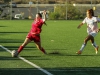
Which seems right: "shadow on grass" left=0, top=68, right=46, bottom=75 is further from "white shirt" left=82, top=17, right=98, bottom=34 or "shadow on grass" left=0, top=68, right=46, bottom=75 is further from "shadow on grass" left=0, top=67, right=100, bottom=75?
"white shirt" left=82, top=17, right=98, bottom=34

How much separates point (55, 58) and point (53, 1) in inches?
4544

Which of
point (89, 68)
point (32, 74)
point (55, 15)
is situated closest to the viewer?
point (32, 74)

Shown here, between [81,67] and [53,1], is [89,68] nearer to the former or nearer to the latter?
[81,67]

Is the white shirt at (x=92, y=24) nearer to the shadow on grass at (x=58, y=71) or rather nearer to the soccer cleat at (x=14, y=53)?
the soccer cleat at (x=14, y=53)

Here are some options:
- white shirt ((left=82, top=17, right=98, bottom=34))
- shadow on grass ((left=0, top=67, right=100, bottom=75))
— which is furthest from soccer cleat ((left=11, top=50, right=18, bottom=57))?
white shirt ((left=82, top=17, right=98, bottom=34))

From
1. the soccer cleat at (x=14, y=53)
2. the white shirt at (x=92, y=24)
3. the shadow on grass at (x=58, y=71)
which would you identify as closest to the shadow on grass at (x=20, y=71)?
the shadow on grass at (x=58, y=71)

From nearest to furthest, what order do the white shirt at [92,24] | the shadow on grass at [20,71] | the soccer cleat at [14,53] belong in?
the shadow on grass at [20,71] < the soccer cleat at [14,53] < the white shirt at [92,24]

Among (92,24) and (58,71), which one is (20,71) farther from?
(92,24)

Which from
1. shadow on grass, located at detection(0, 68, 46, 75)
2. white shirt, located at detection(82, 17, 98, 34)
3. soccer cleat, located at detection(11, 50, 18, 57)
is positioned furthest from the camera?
white shirt, located at detection(82, 17, 98, 34)

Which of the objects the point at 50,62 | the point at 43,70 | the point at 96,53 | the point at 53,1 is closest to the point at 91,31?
the point at 96,53

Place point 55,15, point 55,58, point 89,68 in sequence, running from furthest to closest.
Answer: point 55,15, point 55,58, point 89,68

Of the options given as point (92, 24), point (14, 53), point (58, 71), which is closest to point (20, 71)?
point (58, 71)

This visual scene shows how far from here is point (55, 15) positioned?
70.8 metres

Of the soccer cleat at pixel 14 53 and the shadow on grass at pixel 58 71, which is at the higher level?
the shadow on grass at pixel 58 71
